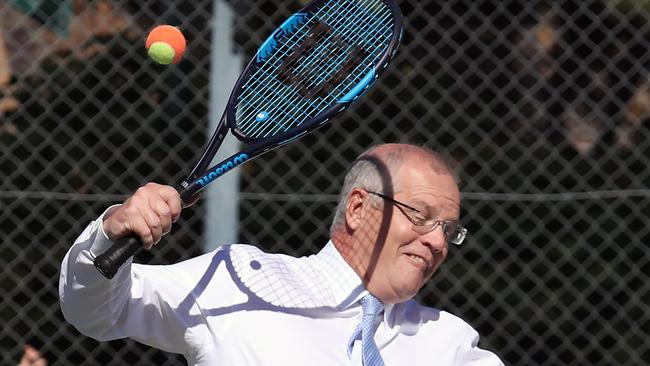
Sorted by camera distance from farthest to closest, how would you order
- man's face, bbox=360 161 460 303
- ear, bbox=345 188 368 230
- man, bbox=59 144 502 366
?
ear, bbox=345 188 368 230, man's face, bbox=360 161 460 303, man, bbox=59 144 502 366

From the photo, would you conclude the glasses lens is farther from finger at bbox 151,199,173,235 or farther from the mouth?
finger at bbox 151,199,173,235

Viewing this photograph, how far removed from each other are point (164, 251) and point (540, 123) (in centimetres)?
142

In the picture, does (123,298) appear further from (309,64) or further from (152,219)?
(309,64)

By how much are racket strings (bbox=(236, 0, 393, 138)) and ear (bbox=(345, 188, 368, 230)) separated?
0.22 metres

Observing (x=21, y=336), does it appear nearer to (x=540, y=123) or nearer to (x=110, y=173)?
(x=110, y=173)

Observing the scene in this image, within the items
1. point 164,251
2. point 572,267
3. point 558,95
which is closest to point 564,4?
point 558,95

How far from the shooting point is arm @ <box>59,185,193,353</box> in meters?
2.38

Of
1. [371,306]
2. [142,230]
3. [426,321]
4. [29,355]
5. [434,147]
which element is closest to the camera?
[142,230]

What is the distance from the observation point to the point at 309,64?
10.00 feet

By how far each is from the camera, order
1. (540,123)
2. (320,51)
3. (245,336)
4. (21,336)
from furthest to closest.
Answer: (540,123) → (21,336) → (320,51) → (245,336)

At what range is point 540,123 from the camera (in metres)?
4.69

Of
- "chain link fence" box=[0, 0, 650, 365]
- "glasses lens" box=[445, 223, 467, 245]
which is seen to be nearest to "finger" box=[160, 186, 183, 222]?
"glasses lens" box=[445, 223, 467, 245]

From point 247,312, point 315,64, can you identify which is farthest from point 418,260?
point 315,64

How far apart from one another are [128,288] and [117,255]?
23 cm
